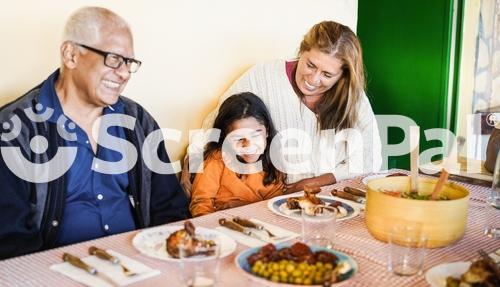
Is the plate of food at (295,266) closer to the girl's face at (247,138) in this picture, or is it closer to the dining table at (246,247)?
the dining table at (246,247)

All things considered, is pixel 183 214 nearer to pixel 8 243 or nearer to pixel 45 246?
pixel 45 246

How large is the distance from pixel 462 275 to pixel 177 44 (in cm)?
183

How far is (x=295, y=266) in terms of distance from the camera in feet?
3.81

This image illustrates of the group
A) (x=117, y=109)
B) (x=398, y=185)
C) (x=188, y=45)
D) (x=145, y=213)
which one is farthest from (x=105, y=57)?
(x=398, y=185)

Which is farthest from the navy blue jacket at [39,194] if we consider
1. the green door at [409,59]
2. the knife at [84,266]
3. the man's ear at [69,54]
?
the green door at [409,59]

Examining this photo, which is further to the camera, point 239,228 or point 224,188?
point 224,188

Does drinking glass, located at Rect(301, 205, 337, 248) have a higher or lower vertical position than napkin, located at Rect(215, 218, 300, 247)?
higher

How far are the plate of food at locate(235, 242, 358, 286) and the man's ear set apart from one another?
0.98m

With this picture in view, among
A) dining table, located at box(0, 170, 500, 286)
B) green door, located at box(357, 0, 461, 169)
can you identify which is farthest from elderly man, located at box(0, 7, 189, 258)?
green door, located at box(357, 0, 461, 169)

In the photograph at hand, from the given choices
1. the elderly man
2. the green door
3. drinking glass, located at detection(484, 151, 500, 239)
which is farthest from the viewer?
the green door

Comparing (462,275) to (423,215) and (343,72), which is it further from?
(343,72)

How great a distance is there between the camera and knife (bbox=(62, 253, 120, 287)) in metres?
1.17

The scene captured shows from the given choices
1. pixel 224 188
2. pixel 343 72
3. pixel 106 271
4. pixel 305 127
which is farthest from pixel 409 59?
pixel 106 271

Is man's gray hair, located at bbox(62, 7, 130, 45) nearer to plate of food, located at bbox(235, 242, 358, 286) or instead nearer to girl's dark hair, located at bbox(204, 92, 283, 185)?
girl's dark hair, located at bbox(204, 92, 283, 185)
